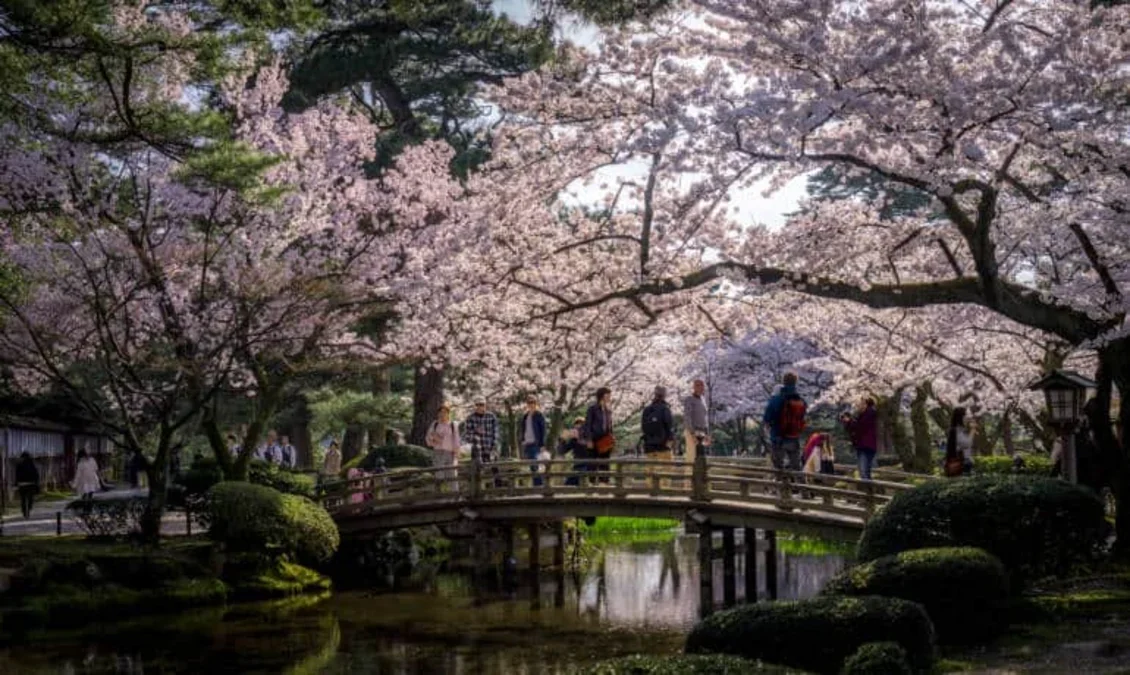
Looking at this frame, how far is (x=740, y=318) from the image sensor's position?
18594 millimetres

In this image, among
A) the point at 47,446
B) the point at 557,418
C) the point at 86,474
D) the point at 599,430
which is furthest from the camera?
the point at 47,446

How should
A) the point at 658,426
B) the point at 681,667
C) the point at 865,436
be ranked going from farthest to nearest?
1. the point at 658,426
2. the point at 865,436
3. the point at 681,667

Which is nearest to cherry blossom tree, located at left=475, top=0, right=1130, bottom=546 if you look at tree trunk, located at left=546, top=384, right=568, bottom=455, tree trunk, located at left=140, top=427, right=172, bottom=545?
tree trunk, located at left=140, top=427, right=172, bottom=545

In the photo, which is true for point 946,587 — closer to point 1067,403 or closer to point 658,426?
point 1067,403

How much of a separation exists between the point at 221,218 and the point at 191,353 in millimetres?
2572

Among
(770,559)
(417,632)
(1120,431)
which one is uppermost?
(1120,431)

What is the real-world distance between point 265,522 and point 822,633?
13.4 metres

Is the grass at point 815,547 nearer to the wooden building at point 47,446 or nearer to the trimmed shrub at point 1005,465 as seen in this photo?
the trimmed shrub at point 1005,465

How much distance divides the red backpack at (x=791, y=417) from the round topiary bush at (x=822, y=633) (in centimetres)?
822

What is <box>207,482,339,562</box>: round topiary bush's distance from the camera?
69.7ft

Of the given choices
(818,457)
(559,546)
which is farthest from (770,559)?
(559,546)

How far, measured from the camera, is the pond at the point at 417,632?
15844mm

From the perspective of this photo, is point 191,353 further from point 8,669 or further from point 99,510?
point 8,669

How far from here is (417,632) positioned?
1838 cm
